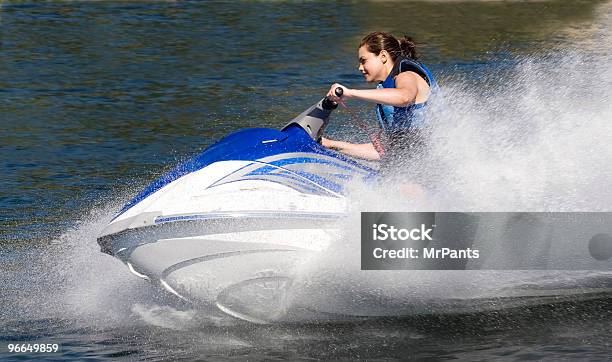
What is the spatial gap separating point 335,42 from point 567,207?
11271mm

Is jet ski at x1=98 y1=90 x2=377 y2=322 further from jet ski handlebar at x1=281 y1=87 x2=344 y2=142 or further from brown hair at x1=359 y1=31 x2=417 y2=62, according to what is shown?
brown hair at x1=359 y1=31 x2=417 y2=62

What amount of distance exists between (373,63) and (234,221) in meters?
1.40

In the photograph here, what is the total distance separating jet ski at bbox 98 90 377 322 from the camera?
285 inches

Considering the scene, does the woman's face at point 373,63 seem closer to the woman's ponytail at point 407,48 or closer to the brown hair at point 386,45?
the brown hair at point 386,45

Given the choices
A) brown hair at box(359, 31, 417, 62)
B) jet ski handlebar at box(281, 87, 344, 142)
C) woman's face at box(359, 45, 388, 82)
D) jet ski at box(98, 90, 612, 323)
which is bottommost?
jet ski at box(98, 90, 612, 323)

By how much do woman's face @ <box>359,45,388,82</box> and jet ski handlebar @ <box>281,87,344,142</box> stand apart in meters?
0.30

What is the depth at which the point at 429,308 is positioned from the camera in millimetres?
7941

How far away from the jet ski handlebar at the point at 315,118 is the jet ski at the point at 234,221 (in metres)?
0.20

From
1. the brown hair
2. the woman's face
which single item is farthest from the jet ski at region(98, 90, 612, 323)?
the brown hair

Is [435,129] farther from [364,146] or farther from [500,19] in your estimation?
[500,19]

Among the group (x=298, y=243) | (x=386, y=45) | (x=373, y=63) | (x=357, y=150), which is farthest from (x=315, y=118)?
(x=298, y=243)

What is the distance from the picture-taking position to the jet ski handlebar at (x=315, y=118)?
308 inches

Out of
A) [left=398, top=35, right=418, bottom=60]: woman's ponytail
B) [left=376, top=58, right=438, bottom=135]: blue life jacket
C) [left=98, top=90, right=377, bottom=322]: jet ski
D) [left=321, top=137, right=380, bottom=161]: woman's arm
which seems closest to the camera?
[left=98, top=90, right=377, bottom=322]: jet ski

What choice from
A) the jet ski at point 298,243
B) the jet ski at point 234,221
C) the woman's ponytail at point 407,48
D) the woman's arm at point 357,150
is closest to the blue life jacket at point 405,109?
the woman's ponytail at point 407,48
